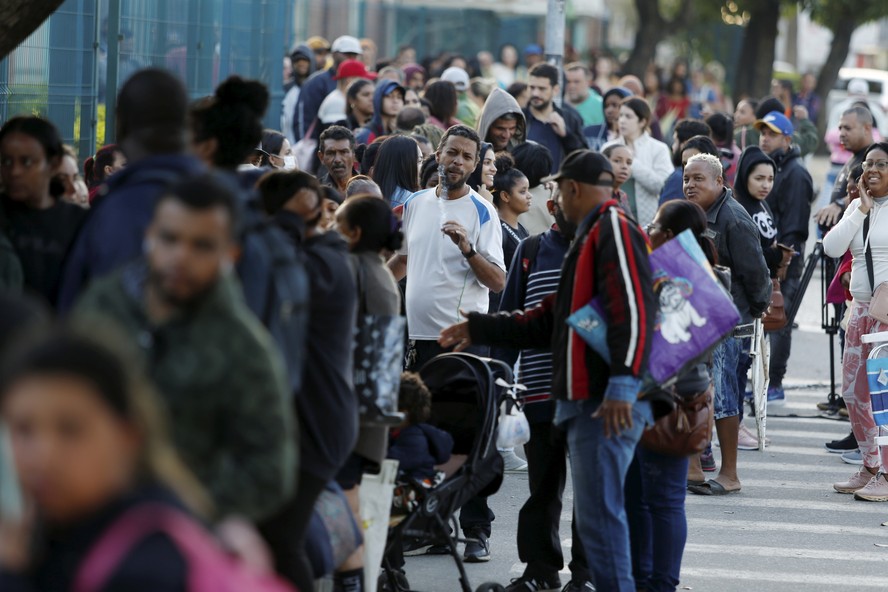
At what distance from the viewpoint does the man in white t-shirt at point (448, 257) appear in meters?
7.48

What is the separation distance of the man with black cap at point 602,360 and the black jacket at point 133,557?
121 inches

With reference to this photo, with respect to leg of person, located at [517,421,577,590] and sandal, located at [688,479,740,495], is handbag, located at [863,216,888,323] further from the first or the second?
leg of person, located at [517,421,577,590]

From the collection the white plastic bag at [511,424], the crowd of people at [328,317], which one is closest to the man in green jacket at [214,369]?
the crowd of people at [328,317]

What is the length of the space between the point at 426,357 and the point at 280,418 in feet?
14.3

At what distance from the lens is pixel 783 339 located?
11516 mm

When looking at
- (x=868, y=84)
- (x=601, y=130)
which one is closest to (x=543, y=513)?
(x=601, y=130)

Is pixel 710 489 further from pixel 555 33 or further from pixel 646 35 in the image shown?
pixel 646 35

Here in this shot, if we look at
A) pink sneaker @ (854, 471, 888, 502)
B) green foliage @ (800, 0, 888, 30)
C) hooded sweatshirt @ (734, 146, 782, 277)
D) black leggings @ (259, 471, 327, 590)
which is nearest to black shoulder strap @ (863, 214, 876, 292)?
hooded sweatshirt @ (734, 146, 782, 277)

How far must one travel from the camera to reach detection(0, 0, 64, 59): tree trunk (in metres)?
5.53

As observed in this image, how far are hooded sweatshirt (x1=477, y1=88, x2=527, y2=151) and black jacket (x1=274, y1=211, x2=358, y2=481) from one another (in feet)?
18.5

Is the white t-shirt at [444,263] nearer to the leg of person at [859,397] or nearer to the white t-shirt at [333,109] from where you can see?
the leg of person at [859,397]

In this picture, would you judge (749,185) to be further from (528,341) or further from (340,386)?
(340,386)

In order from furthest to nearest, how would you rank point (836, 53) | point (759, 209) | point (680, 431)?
point (836, 53)
point (759, 209)
point (680, 431)

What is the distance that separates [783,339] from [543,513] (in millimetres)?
5409
